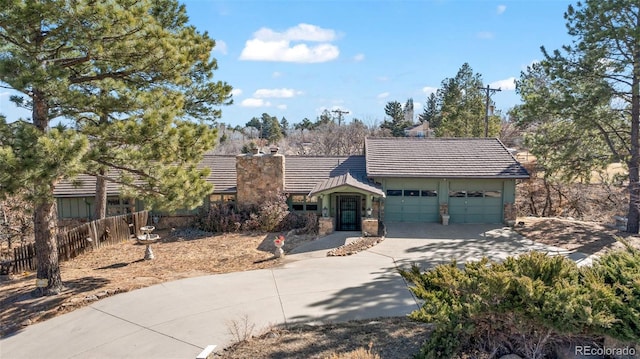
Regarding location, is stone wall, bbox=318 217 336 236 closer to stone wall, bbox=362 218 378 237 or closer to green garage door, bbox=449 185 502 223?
stone wall, bbox=362 218 378 237

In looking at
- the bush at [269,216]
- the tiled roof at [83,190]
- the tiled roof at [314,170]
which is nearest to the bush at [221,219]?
the bush at [269,216]

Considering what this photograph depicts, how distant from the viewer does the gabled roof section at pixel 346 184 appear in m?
17.5

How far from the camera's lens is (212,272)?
1262 centimetres

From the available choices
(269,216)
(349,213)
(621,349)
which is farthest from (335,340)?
(349,213)

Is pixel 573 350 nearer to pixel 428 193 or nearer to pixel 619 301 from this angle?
pixel 619 301

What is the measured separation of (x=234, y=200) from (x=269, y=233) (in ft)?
10.4

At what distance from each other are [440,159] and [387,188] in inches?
128

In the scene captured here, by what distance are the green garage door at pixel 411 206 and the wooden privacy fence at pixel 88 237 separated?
1209 cm

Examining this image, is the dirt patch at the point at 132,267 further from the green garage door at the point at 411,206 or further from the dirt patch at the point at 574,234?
the dirt patch at the point at 574,234

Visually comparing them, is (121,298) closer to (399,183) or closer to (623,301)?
(623,301)

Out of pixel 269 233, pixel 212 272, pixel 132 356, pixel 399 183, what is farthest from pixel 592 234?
pixel 132 356

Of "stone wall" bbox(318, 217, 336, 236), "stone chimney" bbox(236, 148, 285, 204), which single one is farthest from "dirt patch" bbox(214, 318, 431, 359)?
"stone chimney" bbox(236, 148, 285, 204)

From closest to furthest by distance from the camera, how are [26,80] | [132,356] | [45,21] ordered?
[132,356] < [26,80] < [45,21]

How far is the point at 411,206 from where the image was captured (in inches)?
750
